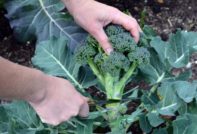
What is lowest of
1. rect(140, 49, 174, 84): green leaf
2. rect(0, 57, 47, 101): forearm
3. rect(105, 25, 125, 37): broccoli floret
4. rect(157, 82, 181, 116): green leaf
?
rect(157, 82, 181, 116): green leaf

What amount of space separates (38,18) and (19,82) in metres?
0.99

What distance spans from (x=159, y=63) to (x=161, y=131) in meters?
0.28

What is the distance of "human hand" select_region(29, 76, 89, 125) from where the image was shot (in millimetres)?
1389

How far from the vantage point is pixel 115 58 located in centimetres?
173

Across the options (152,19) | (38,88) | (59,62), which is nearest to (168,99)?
(59,62)

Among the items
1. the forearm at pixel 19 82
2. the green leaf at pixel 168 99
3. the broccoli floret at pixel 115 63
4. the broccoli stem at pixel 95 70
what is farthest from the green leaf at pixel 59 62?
the forearm at pixel 19 82

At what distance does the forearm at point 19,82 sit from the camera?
49.3 inches

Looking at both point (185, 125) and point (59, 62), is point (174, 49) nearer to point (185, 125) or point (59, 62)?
point (185, 125)

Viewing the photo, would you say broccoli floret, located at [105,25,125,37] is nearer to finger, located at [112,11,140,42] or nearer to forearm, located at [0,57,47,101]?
finger, located at [112,11,140,42]

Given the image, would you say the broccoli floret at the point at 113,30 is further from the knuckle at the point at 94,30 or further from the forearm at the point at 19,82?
the forearm at the point at 19,82

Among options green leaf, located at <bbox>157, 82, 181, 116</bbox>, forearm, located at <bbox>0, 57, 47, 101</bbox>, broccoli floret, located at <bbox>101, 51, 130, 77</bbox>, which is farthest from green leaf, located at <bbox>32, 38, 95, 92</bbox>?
forearm, located at <bbox>0, 57, 47, 101</bbox>

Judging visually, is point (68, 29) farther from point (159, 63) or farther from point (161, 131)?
point (161, 131)

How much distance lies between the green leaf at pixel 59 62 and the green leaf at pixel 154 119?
1.00ft

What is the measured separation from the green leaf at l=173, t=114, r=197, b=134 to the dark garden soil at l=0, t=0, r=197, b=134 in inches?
26.5
